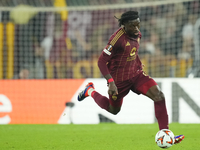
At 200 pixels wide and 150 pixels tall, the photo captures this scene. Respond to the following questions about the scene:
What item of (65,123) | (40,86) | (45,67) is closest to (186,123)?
(65,123)

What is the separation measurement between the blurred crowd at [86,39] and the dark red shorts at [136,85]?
17.9ft

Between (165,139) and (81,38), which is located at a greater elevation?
(81,38)

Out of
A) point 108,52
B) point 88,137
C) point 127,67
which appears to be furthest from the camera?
point 88,137

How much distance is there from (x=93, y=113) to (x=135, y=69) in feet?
12.7

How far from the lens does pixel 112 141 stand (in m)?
6.38

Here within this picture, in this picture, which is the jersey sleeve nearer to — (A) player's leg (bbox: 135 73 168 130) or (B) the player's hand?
(B) the player's hand

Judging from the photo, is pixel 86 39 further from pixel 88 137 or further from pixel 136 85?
pixel 136 85

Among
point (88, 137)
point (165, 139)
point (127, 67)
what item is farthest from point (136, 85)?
point (88, 137)

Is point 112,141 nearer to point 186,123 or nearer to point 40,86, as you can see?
point 186,123

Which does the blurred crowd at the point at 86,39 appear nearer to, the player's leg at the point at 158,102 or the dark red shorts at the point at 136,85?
the dark red shorts at the point at 136,85

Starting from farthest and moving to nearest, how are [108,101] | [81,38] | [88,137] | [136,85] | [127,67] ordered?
1. [81,38]
2. [88,137]
3. [108,101]
4. [127,67]
5. [136,85]

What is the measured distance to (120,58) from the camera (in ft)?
19.4

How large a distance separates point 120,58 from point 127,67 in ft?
0.58

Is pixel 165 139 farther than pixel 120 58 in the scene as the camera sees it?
No
